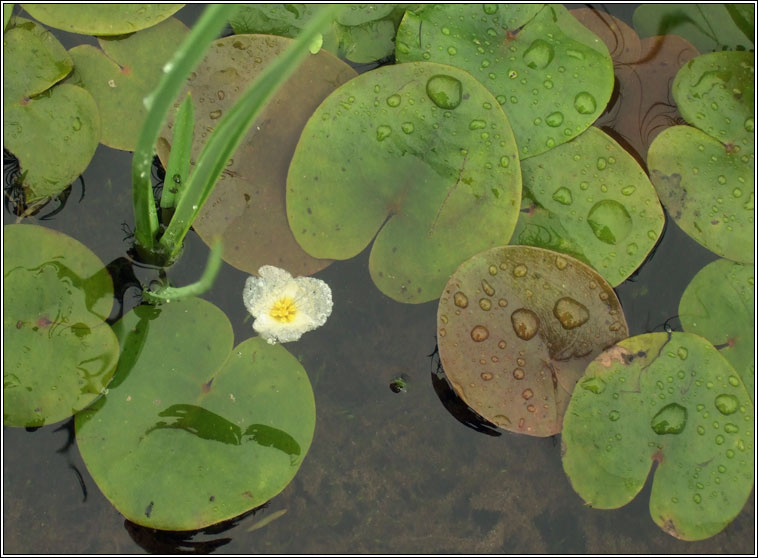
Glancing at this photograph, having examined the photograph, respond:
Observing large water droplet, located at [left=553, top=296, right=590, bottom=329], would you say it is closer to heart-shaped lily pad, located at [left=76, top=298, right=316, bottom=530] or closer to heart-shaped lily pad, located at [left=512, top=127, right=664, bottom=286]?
heart-shaped lily pad, located at [left=512, top=127, right=664, bottom=286]

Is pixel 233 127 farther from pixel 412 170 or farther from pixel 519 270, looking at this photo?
pixel 519 270

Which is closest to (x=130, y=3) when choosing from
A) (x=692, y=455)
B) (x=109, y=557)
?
(x=109, y=557)

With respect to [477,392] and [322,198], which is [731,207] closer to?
[477,392]

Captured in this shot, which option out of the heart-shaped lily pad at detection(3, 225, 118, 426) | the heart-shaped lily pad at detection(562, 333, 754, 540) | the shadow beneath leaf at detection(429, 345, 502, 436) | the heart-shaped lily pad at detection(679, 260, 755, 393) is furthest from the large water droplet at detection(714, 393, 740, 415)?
the heart-shaped lily pad at detection(3, 225, 118, 426)

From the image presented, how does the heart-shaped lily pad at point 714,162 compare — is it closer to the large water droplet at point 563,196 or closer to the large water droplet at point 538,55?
the large water droplet at point 563,196

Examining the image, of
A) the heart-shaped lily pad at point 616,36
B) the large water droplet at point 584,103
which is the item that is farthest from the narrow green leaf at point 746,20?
the large water droplet at point 584,103
